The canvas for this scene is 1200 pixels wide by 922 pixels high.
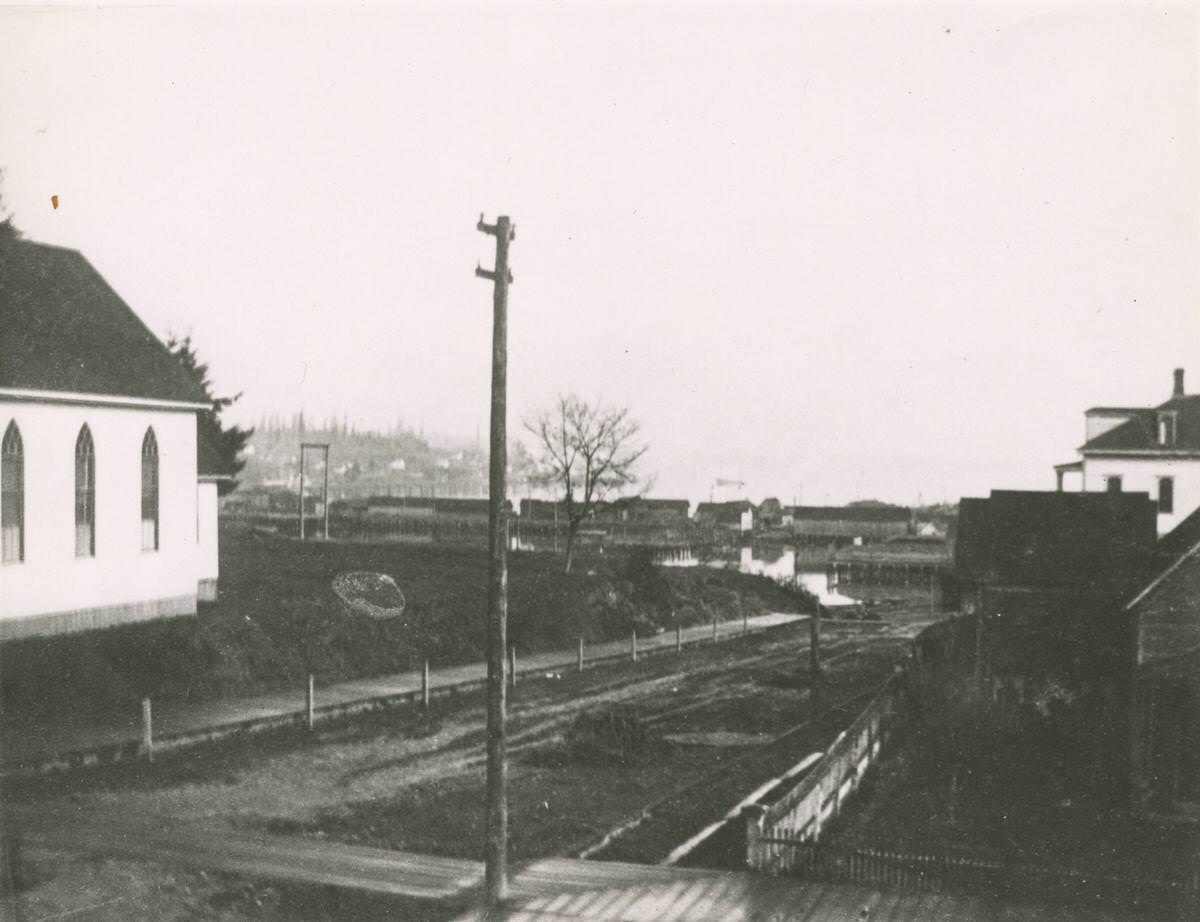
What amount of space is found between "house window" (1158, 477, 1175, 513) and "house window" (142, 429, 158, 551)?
34.1 m

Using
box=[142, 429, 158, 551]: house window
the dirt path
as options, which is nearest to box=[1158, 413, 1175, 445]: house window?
the dirt path

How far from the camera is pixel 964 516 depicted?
2941cm

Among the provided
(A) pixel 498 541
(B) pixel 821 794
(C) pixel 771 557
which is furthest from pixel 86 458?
(C) pixel 771 557

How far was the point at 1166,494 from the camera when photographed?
4244 centimetres

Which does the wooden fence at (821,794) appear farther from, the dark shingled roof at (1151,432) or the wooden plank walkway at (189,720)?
the dark shingled roof at (1151,432)

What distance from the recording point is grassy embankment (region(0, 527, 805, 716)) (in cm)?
2272

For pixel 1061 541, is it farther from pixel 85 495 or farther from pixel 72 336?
pixel 72 336

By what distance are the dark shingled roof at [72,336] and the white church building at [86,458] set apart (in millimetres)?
35

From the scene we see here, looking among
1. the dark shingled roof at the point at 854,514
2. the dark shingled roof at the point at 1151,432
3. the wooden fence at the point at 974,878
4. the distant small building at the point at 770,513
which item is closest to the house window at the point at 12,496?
the wooden fence at the point at 974,878

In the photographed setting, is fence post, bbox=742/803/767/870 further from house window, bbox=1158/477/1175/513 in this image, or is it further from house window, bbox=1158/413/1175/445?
house window, bbox=1158/413/1175/445

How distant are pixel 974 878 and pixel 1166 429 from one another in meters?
34.6

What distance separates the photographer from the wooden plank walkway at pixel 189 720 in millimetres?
18859

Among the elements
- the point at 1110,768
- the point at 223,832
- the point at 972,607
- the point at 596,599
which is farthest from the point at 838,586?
the point at 223,832

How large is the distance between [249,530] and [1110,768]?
157 feet
